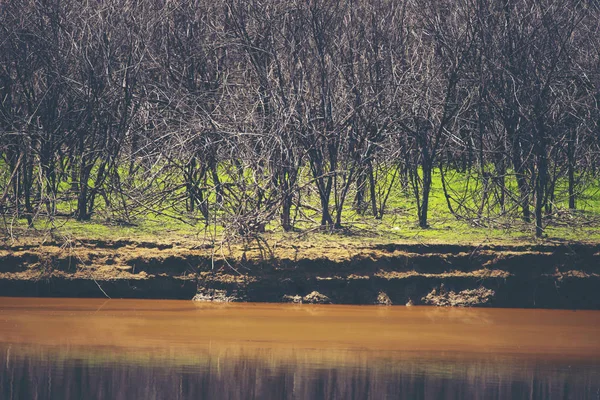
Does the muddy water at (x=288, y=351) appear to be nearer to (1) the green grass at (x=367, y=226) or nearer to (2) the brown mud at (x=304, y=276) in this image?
(2) the brown mud at (x=304, y=276)

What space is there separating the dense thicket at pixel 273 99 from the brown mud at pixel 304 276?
1.85 m

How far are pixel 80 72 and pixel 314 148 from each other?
486 centimetres

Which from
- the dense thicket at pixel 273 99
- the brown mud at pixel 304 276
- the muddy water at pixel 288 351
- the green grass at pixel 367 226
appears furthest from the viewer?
the dense thicket at pixel 273 99

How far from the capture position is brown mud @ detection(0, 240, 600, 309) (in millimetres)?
16859

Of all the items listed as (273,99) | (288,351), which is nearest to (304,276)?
(273,99)

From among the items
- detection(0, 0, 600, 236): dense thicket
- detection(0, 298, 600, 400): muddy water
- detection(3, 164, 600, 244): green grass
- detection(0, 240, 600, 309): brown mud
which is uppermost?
detection(0, 0, 600, 236): dense thicket

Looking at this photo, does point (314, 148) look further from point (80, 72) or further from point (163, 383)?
point (163, 383)

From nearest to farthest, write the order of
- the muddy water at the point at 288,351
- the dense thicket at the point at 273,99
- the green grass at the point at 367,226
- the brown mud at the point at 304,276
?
the muddy water at the point at 288,351, the brown mud at the point at 304,276, the green grass at the point at 367,226, the dense thicket at the point at 273,99

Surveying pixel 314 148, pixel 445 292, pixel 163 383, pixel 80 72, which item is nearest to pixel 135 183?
pixel 80 72

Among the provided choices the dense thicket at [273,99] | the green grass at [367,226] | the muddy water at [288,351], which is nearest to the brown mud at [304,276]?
the muddy water at [288,351]

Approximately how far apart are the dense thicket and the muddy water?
3.50 meters

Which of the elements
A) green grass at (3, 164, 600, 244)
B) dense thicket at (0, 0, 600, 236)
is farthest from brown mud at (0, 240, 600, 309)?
dense thicket at (0, 0, 600, 236)

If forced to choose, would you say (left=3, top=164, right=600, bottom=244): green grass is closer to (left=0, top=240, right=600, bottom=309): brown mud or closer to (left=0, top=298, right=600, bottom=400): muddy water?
(left=0, top=240, right=600, bottom=309): brown mud

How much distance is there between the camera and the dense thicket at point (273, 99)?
63.8ft
